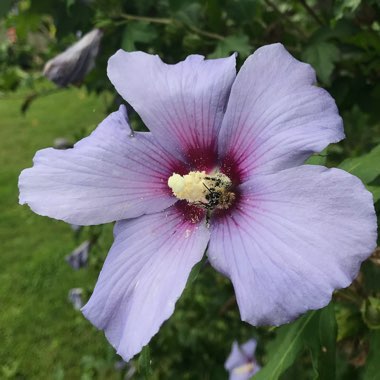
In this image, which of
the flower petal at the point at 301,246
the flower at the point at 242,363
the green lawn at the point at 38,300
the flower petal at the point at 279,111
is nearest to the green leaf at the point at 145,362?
the flower petal at the point at 301,246

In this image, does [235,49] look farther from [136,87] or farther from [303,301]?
[303,301]

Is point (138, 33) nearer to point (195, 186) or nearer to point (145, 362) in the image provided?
point (195, 186)

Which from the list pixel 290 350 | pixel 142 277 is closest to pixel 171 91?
pixel 142 277

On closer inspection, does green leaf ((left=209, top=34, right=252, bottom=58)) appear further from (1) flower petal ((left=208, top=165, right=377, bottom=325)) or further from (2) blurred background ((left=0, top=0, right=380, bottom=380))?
(1) flower petal ((left=208, top=165, right=377, bottom=325))

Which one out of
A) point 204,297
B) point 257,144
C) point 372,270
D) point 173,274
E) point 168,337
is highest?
point 257,144

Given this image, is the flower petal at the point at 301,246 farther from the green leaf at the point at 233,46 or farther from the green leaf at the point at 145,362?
the green leaf at the point at 233,46

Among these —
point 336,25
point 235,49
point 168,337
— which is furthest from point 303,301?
point 168,337
